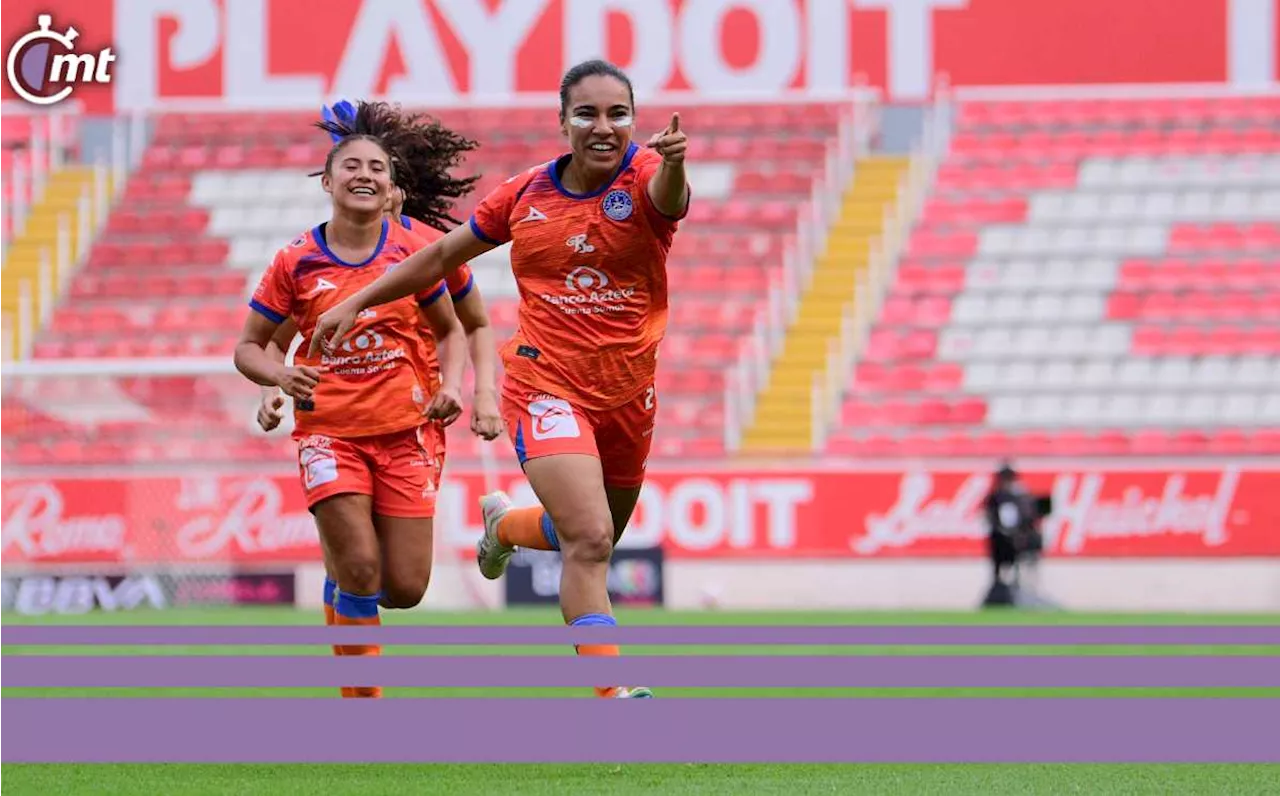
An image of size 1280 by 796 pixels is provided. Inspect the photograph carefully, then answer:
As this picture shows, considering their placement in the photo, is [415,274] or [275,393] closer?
[415,274]

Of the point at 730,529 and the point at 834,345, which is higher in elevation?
the point at 834,345

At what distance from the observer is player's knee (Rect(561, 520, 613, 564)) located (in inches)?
237

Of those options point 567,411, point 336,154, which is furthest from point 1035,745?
point 336,154

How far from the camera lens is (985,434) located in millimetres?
22375

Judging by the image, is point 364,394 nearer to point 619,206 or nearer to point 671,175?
point 619,206

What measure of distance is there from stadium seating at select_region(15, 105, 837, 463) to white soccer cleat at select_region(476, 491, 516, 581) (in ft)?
44.7

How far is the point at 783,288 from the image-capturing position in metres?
24.7

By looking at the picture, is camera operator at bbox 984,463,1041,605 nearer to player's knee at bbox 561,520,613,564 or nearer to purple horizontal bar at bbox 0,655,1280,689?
player's knee at bbox 561,520,613,564

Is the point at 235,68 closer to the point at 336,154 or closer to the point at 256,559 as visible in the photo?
the point at 256,559

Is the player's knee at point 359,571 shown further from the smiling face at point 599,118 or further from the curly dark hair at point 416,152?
the smiling face at point 599,118

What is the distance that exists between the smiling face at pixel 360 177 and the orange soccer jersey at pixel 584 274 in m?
0.95

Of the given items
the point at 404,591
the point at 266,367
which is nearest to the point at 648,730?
the point at 266,367

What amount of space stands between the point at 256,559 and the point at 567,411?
49.7 feet

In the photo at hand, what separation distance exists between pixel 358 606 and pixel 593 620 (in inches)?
52.8
